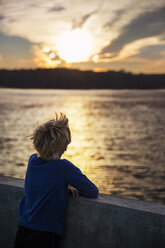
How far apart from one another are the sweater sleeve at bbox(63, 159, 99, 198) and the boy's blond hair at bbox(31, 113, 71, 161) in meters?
0.11

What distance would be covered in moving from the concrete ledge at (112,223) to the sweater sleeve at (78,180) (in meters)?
0.08

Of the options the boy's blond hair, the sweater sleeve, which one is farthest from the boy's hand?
the boy's blond hair

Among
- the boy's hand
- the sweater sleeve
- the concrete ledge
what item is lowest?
the concrete ledge

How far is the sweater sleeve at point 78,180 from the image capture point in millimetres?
2029

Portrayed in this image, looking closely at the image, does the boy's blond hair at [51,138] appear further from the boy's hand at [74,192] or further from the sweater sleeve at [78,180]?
the boy's hand at [74,192]

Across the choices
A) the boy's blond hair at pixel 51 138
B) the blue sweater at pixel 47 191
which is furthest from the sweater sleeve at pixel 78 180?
the boy's blond hair at pixel 51 138

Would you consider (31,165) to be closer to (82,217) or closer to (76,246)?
(82,217)

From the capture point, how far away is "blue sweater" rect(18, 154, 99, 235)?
6.61 ft

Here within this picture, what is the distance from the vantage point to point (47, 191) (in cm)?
201

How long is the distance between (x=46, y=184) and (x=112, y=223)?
57 cm

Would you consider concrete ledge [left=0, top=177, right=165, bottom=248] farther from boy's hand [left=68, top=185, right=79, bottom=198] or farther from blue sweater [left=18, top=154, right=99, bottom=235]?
blue sweater [left=18, top=154, right=99, bottom=235]

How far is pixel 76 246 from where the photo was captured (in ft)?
7.63

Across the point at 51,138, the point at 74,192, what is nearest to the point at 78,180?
the point at 74,192

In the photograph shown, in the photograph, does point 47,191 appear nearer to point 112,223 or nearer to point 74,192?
point 74,192
